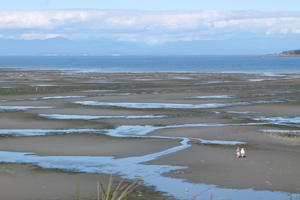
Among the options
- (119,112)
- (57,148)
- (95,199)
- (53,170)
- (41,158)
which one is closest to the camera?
(95,199)

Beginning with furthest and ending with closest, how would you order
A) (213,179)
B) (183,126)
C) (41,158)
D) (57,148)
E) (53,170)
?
(183,126) < (57,148) < (41,158) < (53,170) < (213,179)

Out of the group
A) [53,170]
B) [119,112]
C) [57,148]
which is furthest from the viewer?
[119,112]

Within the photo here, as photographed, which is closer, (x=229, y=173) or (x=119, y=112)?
(x=229, y=173)

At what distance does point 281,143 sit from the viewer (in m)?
22.9

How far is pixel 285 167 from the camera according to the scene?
59.7 feet

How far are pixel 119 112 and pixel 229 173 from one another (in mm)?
18930

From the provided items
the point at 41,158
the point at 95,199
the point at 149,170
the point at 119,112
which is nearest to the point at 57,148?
the point at 41,158

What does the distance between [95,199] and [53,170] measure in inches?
168

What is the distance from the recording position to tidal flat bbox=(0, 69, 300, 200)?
1565cm

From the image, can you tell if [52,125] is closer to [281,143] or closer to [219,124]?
[219,124]

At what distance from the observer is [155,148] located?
22.2 meters

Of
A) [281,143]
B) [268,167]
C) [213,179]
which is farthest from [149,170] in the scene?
[281,143]

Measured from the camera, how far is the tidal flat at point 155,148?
51.3 ft

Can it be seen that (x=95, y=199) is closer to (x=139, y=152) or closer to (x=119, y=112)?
(x=139, y=152)
